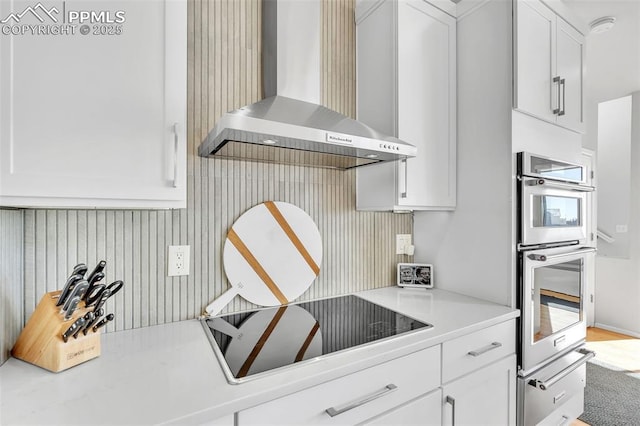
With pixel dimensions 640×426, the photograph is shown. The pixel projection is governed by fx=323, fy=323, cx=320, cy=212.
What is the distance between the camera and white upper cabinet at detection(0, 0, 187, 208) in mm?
831

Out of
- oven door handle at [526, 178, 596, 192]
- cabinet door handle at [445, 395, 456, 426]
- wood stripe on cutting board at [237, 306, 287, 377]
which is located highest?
oven door handle at [526, 178, 596, 192]

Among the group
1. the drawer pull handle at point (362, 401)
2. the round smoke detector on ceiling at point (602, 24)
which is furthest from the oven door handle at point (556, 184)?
the round smoke detector on ceiling at point (602, 24)

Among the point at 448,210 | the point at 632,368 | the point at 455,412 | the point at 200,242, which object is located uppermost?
the point at 448,210

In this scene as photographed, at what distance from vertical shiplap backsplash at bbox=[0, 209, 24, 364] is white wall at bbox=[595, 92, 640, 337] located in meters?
5.09

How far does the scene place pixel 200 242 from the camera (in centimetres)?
138

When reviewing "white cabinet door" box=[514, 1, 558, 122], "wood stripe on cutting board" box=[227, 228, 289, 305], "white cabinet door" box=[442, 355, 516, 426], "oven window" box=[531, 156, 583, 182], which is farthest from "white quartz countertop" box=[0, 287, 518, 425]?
"white cabinet door" box=[514, 1, 558, 122]

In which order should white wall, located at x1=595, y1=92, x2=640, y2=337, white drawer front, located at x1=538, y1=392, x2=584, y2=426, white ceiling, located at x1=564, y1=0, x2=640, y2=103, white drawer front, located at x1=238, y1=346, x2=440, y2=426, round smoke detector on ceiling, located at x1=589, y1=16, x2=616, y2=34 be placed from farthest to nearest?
white wall, located at x1=595, y1=92, x2=640, y2=337
round smoke detector on ceiling, located at x1=589, y1=16, x2=616, y2=34
white ceiling, located at x1=564, y1=0, x2=640, y2=103
white drawer front, located at x1=538, y1=392, x2=584, y2=426
white drawer front, located at x1=238, y1=346, x2=440, y2=426

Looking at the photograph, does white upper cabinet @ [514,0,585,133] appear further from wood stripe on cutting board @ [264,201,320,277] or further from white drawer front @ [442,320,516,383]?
wood stripe on cutting board @ [264,201,320,277]

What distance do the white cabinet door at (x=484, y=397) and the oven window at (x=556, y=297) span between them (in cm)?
28

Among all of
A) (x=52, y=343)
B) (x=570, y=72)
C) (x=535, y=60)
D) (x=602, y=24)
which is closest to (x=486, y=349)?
(x=535, y=60)

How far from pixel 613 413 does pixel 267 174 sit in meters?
2.72

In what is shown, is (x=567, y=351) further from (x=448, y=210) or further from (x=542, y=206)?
(x=448, y=210)

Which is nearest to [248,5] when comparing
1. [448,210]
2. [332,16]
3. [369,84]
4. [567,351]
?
[332,16]

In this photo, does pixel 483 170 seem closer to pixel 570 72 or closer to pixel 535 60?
pixel 535 60
